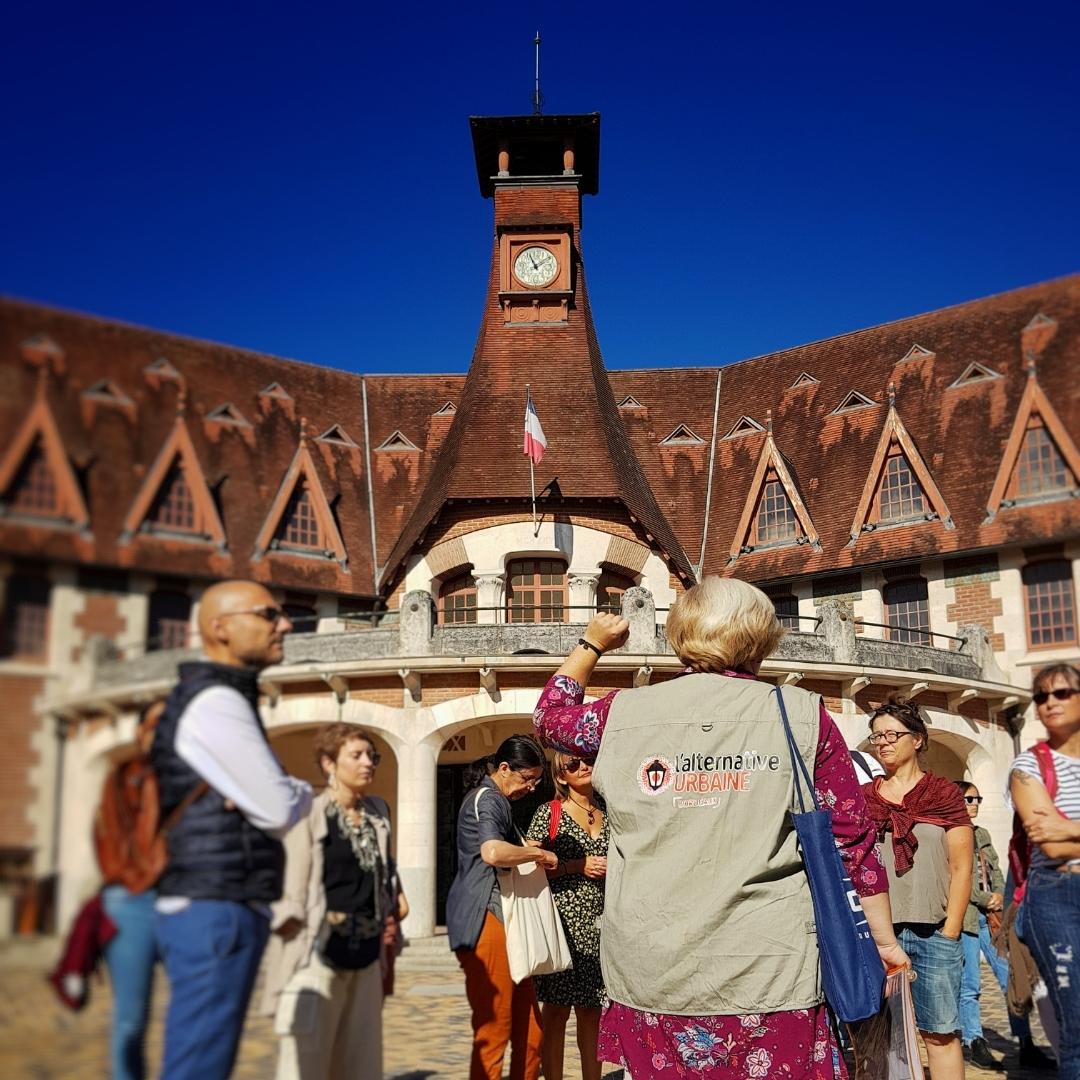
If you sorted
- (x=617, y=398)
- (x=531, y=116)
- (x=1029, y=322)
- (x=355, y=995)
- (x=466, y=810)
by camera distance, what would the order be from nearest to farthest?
(x=355, y=995), (x=1029, y=322), (x=466, y=810), (x=617, y=398), (x=531, y=116)

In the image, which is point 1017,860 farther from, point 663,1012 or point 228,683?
point 228,683

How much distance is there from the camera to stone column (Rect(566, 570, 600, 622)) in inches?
620

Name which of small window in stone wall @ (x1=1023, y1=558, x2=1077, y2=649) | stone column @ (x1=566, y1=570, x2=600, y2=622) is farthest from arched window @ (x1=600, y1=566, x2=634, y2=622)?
small window in stone wall @ (x1=1023, y1=558, x2=1077, y2=649)

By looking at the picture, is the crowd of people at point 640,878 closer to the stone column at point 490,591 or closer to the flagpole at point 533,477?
the flagpole at point 533,477

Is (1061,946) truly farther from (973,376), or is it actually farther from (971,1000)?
(973,376)

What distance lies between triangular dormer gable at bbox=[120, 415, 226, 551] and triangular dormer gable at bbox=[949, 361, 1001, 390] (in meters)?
4.36

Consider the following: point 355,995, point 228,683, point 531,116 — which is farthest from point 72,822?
point 531,116

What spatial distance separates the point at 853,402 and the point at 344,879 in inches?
338

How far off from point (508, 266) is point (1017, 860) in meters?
17.2

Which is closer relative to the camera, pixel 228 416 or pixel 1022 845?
pixel 228 416

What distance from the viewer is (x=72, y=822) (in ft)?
7.94

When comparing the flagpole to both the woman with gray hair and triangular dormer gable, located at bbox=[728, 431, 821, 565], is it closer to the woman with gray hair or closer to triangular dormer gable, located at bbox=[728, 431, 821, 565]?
triangular dormer gable, located at bbox=[728, 431, 821, 565]

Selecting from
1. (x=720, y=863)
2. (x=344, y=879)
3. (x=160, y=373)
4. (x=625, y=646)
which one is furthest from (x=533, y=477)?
(x=160, y=373)

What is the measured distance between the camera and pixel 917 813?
18.2 feet
